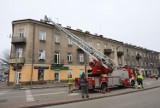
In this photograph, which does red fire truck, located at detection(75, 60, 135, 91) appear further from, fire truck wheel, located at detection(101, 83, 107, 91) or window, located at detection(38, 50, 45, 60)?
window, located at detection(38, 50, 45, 60)

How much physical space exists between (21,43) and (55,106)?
2198 centimetres

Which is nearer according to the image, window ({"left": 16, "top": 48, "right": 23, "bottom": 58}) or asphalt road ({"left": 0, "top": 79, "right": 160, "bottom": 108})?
asphalt road ({"left": 0, "top": 79, "right": 160, "bottom": 108})

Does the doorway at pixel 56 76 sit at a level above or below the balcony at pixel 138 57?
below

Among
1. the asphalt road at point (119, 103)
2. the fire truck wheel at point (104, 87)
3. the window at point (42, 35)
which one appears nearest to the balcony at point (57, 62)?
the window at point (42, 35)

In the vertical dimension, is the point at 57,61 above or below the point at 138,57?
below

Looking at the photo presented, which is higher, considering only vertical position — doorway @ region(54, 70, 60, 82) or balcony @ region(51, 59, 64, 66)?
balcony @ region(51, 59, 64, 66)

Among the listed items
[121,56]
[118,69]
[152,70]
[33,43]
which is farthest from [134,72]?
[152,70]

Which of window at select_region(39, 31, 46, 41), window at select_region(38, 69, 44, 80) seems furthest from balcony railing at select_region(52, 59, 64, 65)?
window at select_region(39, 31, 46, 41)

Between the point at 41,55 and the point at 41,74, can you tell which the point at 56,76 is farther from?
the point at 41,55

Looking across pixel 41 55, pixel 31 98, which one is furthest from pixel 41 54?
pixel 31 98

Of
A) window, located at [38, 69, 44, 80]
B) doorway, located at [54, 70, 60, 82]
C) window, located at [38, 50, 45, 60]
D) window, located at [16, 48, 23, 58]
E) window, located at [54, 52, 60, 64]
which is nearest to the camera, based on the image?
window, located at [16, 48, 23, 58]

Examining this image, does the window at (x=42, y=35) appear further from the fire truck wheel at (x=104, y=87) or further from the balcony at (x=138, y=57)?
the balcony at (x=138, y=57)

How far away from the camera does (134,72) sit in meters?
21.7

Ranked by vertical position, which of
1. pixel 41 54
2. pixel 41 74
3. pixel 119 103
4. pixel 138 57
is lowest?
pixel 119 103
